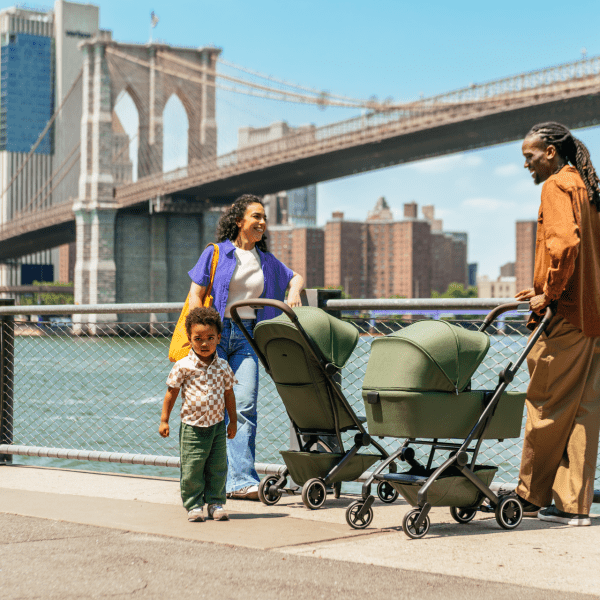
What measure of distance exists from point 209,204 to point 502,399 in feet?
140

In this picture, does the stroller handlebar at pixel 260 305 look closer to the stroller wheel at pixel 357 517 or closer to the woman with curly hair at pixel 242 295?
the woman with curly hair at pixel 242 295

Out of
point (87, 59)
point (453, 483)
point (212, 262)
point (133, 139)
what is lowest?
point (453, 483)

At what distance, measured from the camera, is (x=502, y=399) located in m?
3.44

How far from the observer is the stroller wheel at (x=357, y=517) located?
3.38 meters

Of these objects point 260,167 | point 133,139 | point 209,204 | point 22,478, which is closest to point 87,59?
point 133,139

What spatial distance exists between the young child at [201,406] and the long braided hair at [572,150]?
151cm

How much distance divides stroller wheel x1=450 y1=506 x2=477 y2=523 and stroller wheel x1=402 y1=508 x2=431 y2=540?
1.02 feet

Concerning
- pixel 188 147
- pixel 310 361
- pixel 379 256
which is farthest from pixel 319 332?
pixel 379 256

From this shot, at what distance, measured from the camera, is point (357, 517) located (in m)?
3.41

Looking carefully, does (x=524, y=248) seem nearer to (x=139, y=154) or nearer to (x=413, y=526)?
(x=139, y=154)

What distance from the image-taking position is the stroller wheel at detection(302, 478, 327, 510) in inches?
146

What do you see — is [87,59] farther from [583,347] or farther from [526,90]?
[583,347]

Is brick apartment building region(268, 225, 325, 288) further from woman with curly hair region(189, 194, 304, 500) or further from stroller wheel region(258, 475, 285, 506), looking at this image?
stroller wheel region(258, 475, 285, 506)

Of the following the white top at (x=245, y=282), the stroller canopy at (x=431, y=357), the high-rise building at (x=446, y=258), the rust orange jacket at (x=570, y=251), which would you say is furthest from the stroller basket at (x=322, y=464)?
the high-rise building at (x=446, y=258)
